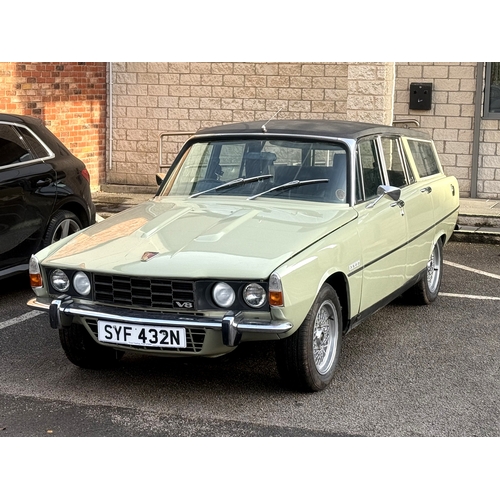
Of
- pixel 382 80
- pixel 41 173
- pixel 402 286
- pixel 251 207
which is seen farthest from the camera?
pixel 382 80

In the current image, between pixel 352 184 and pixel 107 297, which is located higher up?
pixel 352 184

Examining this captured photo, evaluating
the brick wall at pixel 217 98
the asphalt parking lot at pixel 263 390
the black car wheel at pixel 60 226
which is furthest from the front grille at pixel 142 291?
the brick wall at pixel 217 98

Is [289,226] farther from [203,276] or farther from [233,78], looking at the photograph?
[233,78]

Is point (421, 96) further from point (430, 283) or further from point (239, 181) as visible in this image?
point (239, 181)

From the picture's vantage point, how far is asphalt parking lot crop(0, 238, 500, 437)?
5.21 meters

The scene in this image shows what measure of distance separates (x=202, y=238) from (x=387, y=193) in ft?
5.48

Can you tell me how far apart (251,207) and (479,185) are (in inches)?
299

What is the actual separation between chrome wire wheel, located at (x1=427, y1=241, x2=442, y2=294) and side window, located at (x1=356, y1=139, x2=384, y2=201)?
56.0 inches

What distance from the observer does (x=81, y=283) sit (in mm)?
5656

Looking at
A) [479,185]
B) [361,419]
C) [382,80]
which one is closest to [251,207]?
[361,419]

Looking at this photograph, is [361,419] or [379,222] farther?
[379,222]

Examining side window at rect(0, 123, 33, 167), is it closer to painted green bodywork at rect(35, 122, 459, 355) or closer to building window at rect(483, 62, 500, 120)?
painted green bodywork at rect(35, 122, 459, 355)

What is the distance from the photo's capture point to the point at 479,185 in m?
13.2

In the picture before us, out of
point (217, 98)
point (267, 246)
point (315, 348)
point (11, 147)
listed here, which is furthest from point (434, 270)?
point (217, 98)
